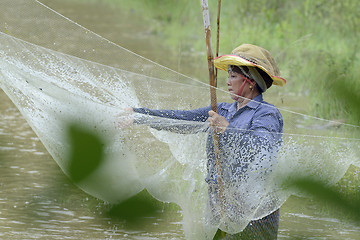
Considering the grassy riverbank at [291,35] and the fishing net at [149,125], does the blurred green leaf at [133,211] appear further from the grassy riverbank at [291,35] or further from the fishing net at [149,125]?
the grassy riverbank at [291,35]

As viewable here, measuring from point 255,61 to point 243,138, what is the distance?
2.57ft

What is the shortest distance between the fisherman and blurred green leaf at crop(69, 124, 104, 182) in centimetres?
61

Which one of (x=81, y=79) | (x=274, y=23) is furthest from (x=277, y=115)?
(x=274, y=23)

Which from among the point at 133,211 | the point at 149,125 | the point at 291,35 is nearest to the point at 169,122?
the point at 149,125

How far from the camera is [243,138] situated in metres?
1.59

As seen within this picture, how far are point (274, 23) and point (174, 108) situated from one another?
7.50 metres

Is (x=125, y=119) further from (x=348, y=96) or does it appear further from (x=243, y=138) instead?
(x=348, y=96)

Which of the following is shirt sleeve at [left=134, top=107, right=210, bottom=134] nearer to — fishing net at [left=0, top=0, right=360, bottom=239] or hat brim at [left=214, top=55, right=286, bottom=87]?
fishing net at [left=0, top=0, right=360, bottom=239]

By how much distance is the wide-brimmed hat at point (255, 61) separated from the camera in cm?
230

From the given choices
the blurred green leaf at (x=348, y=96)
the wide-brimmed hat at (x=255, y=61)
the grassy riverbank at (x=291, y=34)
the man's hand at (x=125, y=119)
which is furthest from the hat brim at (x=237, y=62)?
the grassy riverbank at (x=291, y=34)

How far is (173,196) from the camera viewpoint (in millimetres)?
1481

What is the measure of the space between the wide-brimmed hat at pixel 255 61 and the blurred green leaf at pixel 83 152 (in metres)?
1.72

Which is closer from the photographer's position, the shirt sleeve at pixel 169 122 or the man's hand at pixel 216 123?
the shirt sleeve at pixel 169 122

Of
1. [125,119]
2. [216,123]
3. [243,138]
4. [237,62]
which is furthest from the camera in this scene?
[237,62]
